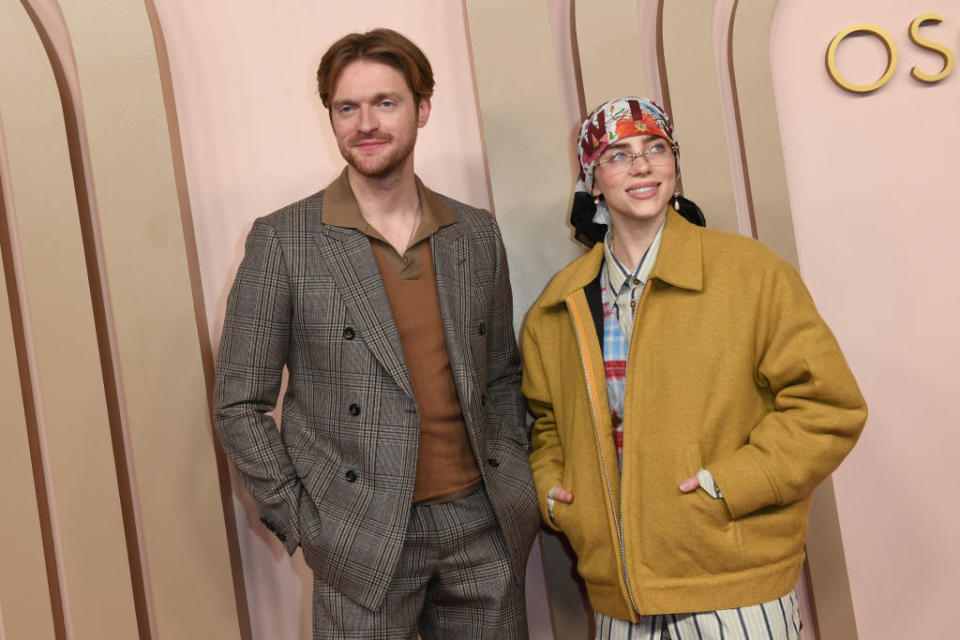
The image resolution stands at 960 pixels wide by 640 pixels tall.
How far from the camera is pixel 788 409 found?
199cm

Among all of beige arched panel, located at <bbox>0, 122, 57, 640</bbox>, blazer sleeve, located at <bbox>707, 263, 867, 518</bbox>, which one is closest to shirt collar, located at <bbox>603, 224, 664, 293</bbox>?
blazer sleeve, located at <bbox>707, 263, 867, 518</bbox>

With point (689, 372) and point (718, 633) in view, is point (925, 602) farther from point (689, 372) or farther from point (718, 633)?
point (689, 372)

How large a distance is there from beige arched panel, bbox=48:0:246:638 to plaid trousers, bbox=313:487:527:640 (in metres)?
0.62

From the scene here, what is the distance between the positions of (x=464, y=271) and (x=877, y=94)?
60.9 inches

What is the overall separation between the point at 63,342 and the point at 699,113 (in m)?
2.13

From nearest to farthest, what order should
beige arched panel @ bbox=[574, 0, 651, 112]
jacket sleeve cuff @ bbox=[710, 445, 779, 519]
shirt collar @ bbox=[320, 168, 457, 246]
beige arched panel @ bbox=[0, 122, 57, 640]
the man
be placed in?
jacket sleeve cuff @ bbox=[710, 445, 779, 519], the man, shirt collar @ bbox=[320, 168, 457, 246], beige arched panel @ bbox=[0, 122, 57, 640], beige arched panel @ bbox=[574, 0, 651, 112]

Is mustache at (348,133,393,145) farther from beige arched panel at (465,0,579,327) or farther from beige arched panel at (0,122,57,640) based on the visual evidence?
beige arched panel at (0,122,57,640)

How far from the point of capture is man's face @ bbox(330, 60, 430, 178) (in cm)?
207

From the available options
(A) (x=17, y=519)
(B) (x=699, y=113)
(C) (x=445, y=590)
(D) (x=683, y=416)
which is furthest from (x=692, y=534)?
(A) (x=17, y=519)

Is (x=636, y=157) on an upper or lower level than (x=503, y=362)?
upper

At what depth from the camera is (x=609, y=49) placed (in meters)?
2.62

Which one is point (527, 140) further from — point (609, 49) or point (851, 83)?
Result: point (851, 83)

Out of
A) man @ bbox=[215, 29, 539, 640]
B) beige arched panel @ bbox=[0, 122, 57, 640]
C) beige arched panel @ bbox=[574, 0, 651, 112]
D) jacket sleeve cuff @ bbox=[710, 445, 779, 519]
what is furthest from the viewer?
beige arched panel @ bbox=[574, 0, 651, 112]

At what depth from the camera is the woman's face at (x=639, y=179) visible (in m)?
2.12
